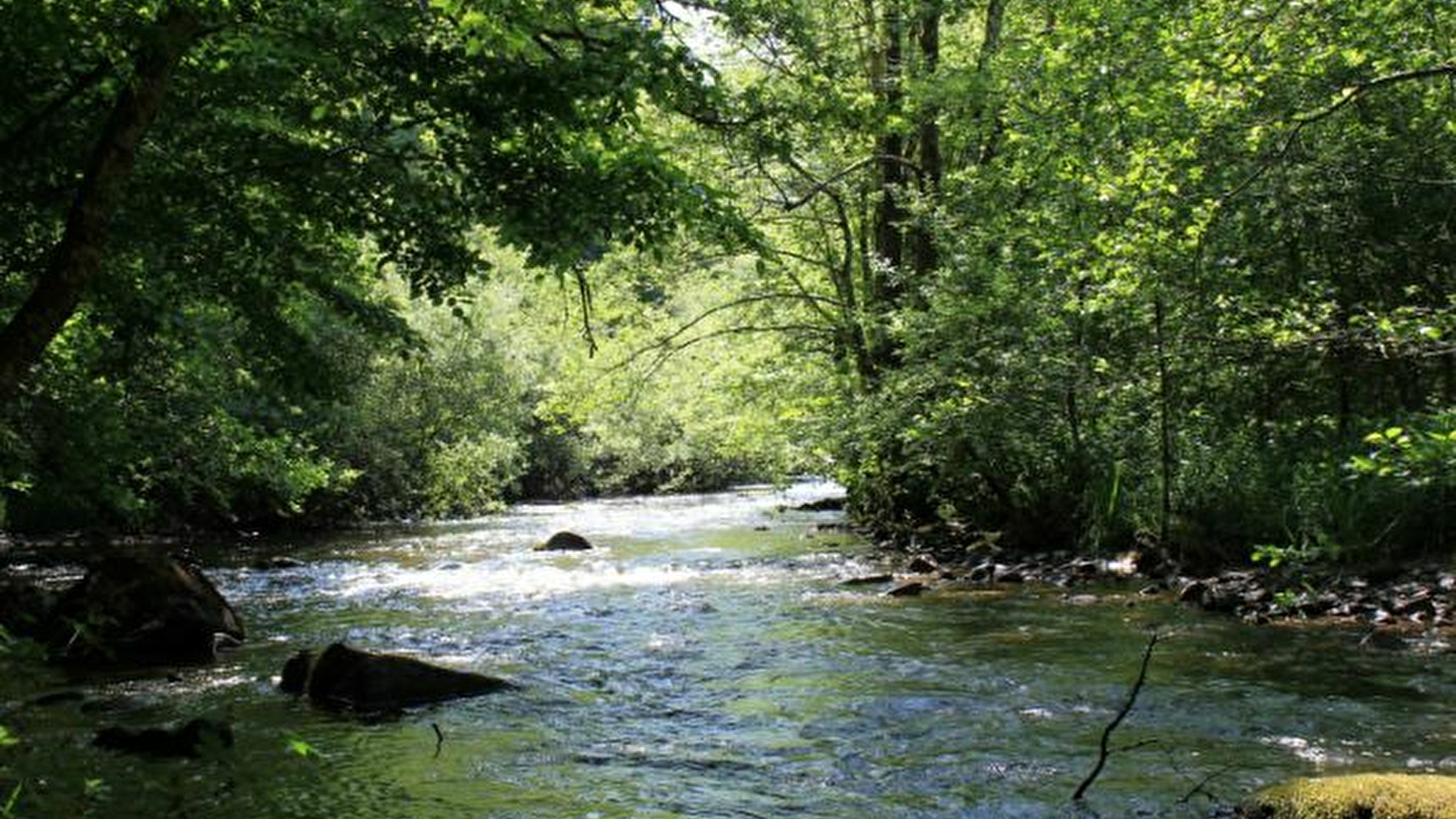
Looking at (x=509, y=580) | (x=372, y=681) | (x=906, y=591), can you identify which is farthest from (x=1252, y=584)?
(x=509, y=580)

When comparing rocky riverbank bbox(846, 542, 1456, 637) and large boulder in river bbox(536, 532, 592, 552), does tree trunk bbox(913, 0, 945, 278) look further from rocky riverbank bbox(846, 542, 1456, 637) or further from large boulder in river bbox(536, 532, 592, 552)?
large boulder in river bbox(536, 532, 592, 552)

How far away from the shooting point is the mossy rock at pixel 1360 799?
5641 millimetres

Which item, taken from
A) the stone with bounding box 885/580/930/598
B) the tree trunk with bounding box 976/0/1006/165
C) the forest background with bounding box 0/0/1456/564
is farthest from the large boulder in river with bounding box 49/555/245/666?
the tree trunk with bounding box 976/0/1006/165

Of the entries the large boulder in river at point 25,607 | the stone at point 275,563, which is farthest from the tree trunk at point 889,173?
the large boulder in river at point 25,607

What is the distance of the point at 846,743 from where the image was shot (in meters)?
8.24

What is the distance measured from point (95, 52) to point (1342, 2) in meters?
9.46

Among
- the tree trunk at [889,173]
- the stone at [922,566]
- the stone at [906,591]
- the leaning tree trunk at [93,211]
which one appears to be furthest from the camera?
the tree trunk at [889,173]

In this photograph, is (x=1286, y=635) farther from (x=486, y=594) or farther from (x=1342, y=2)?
(x=486, y=594)

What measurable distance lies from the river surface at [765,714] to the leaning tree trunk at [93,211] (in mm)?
1711

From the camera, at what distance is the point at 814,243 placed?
24625 millimetres

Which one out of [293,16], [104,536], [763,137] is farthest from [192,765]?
[104,536]

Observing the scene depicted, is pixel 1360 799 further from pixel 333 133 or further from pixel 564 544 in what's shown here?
pixel 564 544

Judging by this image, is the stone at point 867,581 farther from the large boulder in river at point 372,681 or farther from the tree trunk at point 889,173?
the large boulder in river at point 372,681

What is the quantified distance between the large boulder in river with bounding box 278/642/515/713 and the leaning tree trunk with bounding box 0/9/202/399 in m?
4.08
